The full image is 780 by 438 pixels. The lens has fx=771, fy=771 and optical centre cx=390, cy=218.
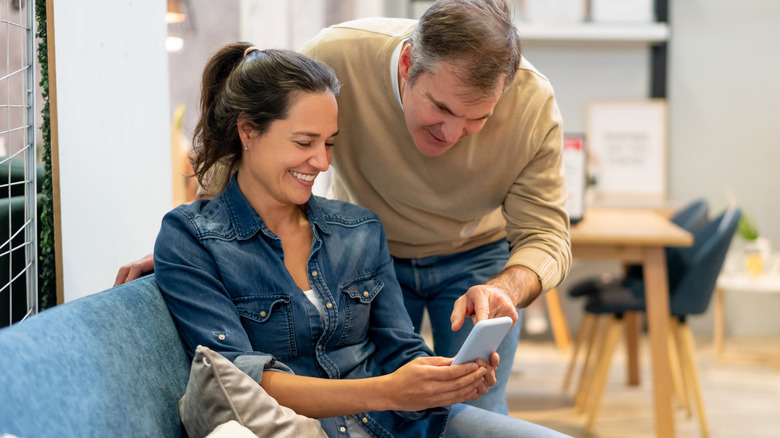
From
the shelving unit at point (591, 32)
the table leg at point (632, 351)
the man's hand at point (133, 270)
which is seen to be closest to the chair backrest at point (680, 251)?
the table leg at point (632, 351)

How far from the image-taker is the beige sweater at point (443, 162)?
167cm

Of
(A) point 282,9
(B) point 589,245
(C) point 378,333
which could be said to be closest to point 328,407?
(C) point 378,333

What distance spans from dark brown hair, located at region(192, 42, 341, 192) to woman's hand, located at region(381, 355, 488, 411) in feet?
1.64

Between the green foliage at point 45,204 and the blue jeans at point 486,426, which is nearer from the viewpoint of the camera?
the blue jeans at point 486,426

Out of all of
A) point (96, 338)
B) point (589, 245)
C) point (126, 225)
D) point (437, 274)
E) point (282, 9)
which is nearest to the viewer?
point (96, 338)

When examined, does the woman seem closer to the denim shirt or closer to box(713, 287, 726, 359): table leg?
the denim shirt

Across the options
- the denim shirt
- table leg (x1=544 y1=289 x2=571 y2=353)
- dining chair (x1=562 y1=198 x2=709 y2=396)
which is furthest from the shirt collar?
table leg (x1=544 y1=289 x2=571 y2=353)

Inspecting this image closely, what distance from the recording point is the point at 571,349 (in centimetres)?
444

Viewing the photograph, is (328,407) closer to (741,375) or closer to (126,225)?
(126,225)

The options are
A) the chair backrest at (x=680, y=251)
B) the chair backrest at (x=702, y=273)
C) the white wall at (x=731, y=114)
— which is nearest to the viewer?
the chair backrest at (x=702, y=273)

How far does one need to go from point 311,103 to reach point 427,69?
234 millimetres

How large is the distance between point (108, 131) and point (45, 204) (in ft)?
0.76

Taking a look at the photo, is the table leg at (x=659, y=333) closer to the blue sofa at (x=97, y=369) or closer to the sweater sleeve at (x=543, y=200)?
the sweater sleeve at (x=543, y=200)

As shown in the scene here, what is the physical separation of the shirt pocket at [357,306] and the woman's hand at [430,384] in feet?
0.62
